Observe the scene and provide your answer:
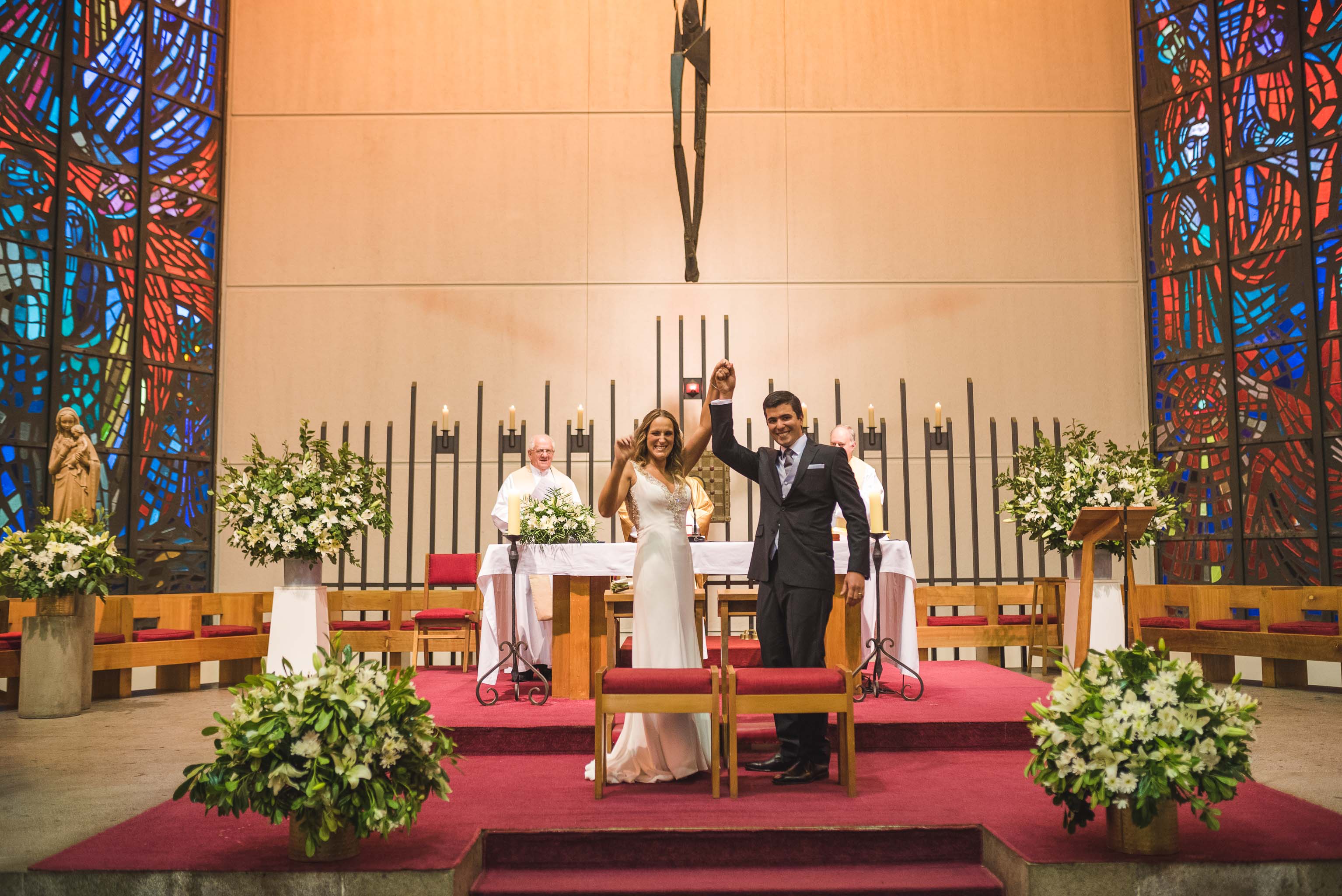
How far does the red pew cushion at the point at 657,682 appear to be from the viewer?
13.0 ft

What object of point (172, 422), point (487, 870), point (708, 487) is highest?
point (172, 422)

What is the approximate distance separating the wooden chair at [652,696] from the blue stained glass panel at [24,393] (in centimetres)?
679

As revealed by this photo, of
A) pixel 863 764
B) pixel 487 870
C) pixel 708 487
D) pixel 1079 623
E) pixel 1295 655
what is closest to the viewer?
pixel 487 870

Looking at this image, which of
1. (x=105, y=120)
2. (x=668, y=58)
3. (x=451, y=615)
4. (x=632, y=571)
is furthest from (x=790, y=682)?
(x=105, y=120)

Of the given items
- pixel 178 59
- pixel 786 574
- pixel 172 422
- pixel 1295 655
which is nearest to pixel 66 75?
pixel 178 59

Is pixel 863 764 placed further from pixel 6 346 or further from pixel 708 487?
pixel 6 346

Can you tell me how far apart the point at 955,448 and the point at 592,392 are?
3368 millimetres

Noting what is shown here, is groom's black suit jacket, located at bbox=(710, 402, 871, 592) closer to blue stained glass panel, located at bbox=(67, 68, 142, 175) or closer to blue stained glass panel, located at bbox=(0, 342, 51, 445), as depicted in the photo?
blue stained glass panel, located at bbox=(0, 342, 51, 445)

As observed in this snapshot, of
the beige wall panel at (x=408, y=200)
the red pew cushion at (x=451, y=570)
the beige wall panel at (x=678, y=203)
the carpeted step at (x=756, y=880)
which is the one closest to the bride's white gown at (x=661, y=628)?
the carpeted step at (x=756, y=880)

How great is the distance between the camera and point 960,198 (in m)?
10.3

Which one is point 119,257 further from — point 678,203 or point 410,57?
point 678,203

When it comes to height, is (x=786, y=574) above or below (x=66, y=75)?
below

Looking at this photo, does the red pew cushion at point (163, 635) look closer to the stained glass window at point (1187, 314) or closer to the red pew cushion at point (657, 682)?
the red pew cushion at point (657, 682)

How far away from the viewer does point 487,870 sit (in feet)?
11.4
